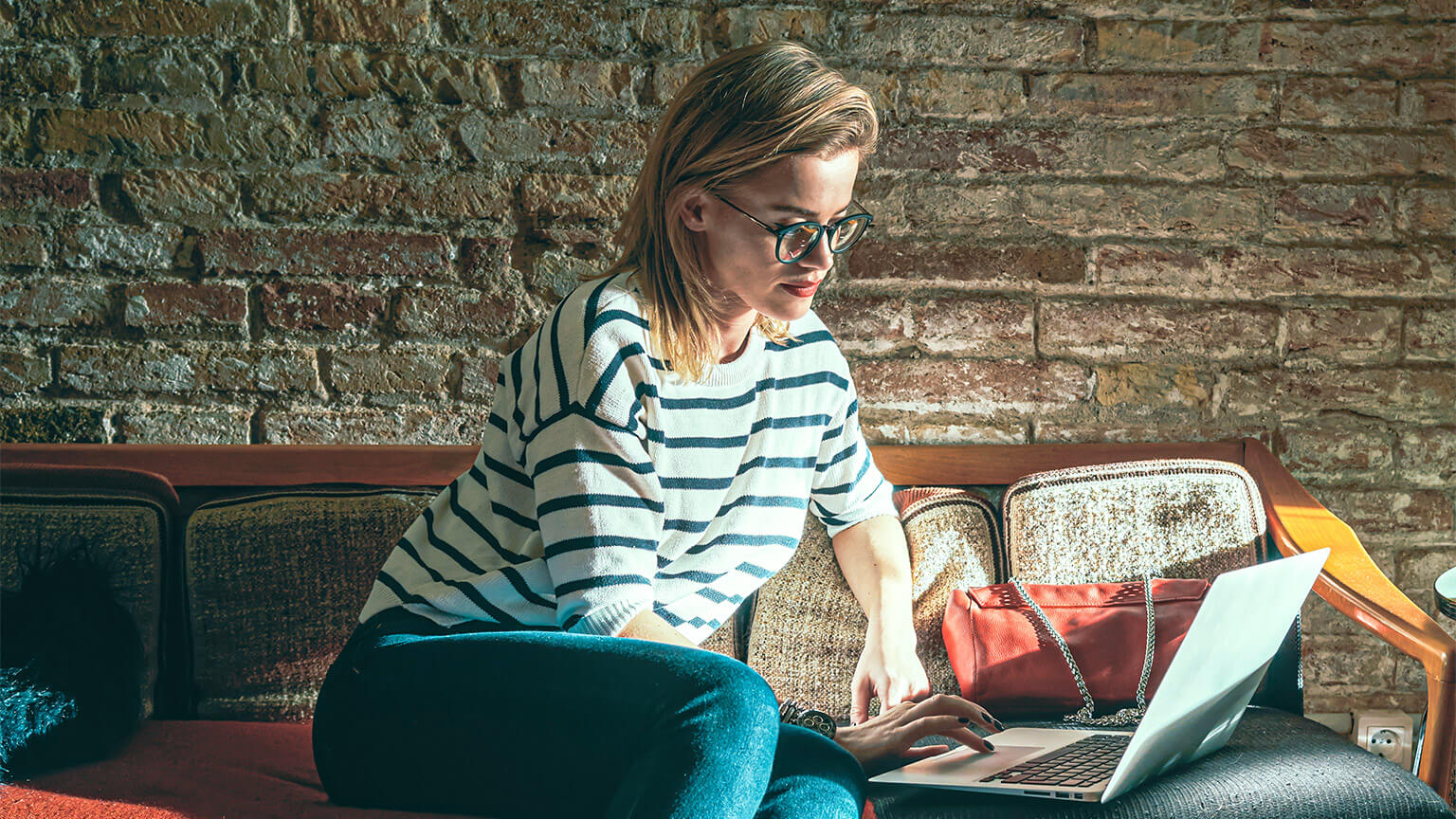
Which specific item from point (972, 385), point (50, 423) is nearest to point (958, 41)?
point (972, 385)

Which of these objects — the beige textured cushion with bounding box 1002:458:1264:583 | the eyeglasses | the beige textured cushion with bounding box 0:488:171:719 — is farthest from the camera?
the beige textured cushion with bounding box 1002:458:1264:583

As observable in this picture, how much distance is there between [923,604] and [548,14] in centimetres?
130

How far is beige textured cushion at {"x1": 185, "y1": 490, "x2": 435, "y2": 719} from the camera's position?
1.58 meters

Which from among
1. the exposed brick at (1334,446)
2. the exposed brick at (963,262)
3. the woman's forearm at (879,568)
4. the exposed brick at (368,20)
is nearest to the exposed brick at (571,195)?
the exposed brick at (368,20)

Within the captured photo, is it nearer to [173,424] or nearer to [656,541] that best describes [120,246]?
[173,424]

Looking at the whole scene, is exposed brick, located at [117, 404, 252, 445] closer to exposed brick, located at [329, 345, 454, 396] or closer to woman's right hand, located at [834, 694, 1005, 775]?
exposed brick, located at [329, 345, 454, 396]

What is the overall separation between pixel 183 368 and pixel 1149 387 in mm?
1905

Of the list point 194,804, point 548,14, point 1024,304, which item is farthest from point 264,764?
point 1024,304

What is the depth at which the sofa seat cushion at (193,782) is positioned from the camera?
3.80 feet

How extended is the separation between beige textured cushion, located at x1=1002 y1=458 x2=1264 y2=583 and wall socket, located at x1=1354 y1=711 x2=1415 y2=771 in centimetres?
64

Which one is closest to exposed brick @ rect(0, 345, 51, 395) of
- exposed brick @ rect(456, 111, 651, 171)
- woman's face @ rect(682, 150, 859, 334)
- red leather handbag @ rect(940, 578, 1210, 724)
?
exposed brick @ rect(456, 111, 651, 171)

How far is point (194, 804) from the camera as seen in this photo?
119 cm

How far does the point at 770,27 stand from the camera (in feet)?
6.12

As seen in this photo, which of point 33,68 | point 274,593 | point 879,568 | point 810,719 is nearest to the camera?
point 810,719
